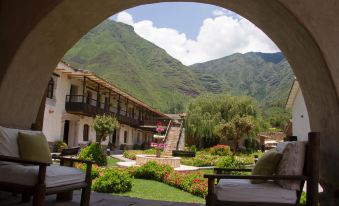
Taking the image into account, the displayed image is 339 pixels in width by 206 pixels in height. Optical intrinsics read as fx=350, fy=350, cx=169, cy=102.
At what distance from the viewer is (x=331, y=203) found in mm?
3322

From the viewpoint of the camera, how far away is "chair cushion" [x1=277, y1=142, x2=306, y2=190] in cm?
291

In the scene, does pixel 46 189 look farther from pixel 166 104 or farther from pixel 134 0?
pixel 166 104

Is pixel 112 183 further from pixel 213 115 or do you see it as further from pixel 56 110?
pixel 213 115

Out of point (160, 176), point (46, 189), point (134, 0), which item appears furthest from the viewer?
point (160, 176)

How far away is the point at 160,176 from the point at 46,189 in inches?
282

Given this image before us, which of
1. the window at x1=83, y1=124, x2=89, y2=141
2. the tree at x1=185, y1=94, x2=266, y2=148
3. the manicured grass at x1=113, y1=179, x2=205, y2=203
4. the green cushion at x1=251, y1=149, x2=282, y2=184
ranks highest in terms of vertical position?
the tree at x1=185, y1=94, x2=266, y2=148

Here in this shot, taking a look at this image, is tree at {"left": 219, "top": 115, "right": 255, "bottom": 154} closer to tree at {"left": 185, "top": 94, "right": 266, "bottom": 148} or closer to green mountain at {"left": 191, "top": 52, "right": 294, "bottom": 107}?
tree at {"left": 185, "top": 94, "right": 266, "bottom": 148}

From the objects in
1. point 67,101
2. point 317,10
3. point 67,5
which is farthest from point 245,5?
point 67,101

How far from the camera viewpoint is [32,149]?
3.80 metres

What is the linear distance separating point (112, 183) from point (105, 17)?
12.6ft

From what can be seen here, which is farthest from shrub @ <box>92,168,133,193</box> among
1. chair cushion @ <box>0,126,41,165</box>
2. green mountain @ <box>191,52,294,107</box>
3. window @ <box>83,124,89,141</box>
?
green mountain @ <box>191,52,294,107</box>

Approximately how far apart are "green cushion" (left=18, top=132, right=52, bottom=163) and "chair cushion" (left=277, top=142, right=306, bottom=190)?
2465 millimetres

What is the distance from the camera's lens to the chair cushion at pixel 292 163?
2.91 m

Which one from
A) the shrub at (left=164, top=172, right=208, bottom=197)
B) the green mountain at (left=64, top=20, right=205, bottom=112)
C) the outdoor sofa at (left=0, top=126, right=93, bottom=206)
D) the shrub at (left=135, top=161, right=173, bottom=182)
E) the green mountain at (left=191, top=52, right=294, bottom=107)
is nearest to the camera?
the outdoor sofa at (left=0, top=126, right=93, bottom=206)
